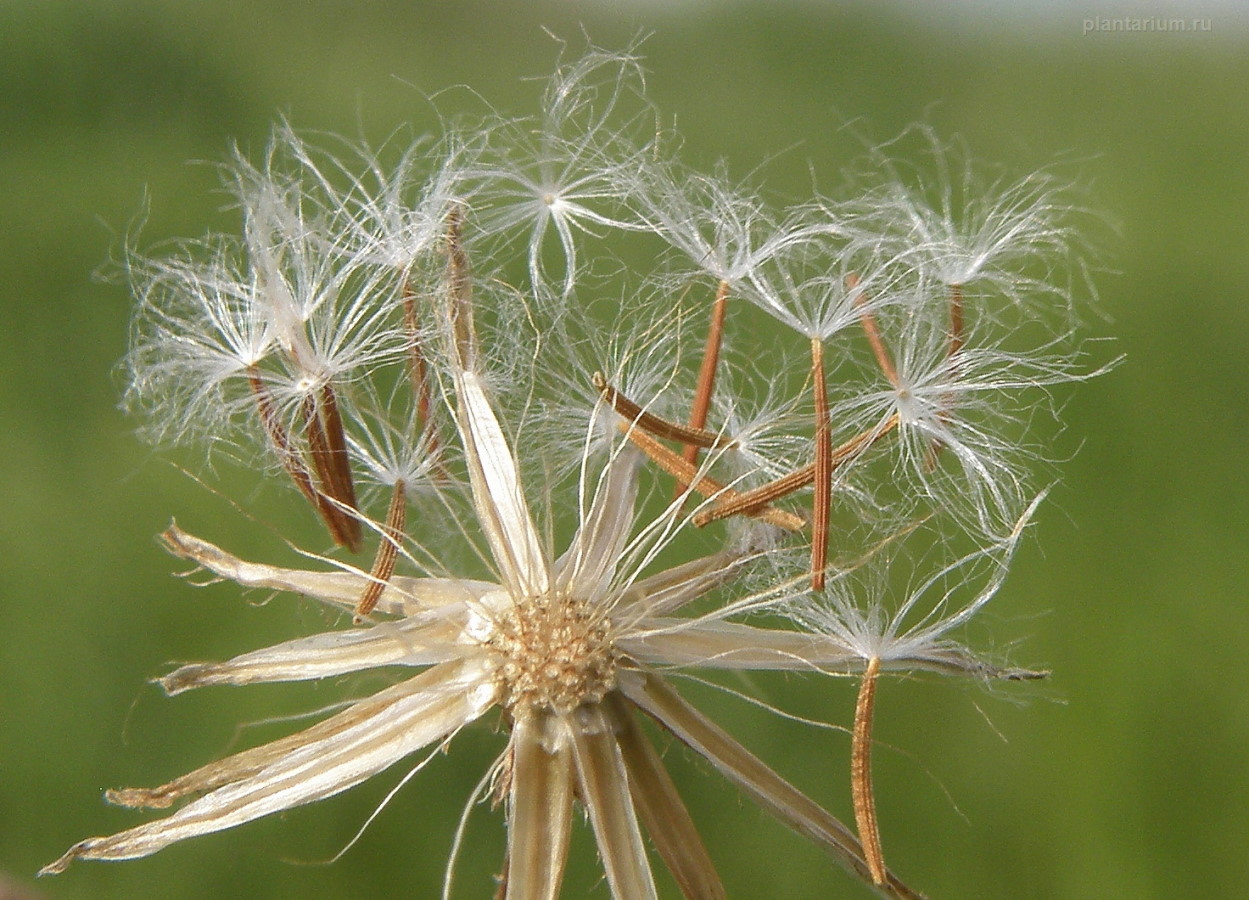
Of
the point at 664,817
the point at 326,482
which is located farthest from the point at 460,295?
the point at 664,817

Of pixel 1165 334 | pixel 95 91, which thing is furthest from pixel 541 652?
pixel 95 91

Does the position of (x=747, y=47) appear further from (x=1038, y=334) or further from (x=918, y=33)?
(x=1038, y=334)

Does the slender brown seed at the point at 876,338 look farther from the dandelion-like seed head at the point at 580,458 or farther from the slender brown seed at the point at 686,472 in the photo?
the slender brown seed at the point at 686,472

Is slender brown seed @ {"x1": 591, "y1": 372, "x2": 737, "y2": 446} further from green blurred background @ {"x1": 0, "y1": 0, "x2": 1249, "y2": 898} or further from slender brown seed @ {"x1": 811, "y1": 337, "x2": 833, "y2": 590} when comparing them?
green blurred background @ {"x1": 0, "y1": 0, "x2": 1249, "y2": 898}

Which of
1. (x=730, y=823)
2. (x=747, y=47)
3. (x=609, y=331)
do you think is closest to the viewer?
(x=609, y=331)

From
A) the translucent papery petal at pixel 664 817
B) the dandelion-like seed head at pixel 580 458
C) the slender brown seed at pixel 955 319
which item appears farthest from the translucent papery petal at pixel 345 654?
the slender brown seed at pixel 955 319

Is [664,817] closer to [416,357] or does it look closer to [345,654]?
[345,654]
